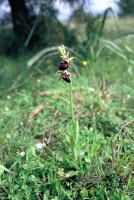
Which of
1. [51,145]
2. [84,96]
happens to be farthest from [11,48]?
[51,145]

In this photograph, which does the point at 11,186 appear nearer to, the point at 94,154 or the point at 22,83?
the point at 94,154

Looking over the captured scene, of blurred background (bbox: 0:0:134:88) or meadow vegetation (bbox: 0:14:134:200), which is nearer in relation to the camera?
meadow vegetation (bbox: 0:14:134:200)

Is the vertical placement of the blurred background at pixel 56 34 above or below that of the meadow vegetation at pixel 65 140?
above

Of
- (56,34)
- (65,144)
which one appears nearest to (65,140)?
(65,144)

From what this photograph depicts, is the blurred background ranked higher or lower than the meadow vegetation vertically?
higher

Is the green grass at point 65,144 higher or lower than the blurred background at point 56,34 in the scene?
lower

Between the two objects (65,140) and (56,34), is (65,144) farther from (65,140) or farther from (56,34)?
(56,34)

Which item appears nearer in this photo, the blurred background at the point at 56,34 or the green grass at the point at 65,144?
the green grass at the point at 65,144
